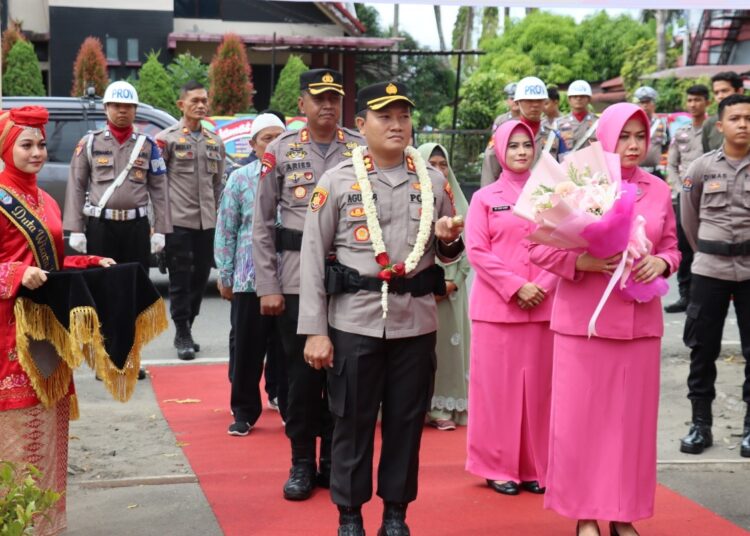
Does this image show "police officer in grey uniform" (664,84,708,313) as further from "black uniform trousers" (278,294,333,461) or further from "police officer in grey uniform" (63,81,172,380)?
"black uniform trousers" (278,294,333,461)

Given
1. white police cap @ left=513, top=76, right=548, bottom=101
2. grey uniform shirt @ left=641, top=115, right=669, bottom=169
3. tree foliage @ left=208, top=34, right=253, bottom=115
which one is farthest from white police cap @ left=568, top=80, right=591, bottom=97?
tree foliage @ left=208, top=34, right=253, bottom=115

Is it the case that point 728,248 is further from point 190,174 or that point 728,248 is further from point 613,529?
point 190,174

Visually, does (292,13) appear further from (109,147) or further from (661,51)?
(109,147)

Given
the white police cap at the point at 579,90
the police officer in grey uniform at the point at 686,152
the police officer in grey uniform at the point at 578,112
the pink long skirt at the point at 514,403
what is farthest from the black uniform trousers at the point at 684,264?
the pink long skirt at the point at 514,403

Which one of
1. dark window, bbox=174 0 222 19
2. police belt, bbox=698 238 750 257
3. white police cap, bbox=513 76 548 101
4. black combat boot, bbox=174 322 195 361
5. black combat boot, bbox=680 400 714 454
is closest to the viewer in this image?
police belt, bbox=698 238 750 257

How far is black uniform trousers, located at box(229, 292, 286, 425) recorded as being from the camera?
7535 millimetres

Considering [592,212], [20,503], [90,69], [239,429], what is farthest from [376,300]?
[90,69]

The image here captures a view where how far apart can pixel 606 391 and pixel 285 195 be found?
1.97m

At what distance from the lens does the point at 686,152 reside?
Answer: 12.2 m

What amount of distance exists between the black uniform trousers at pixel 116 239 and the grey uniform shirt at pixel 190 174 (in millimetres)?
1110

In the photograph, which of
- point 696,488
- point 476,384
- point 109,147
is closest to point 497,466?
point 476,384

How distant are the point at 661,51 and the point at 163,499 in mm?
34257

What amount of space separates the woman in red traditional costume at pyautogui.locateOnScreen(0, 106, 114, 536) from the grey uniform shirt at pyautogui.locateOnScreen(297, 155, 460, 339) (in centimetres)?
93

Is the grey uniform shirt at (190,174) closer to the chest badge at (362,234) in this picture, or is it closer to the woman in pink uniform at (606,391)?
the chest badge at (362,234)
